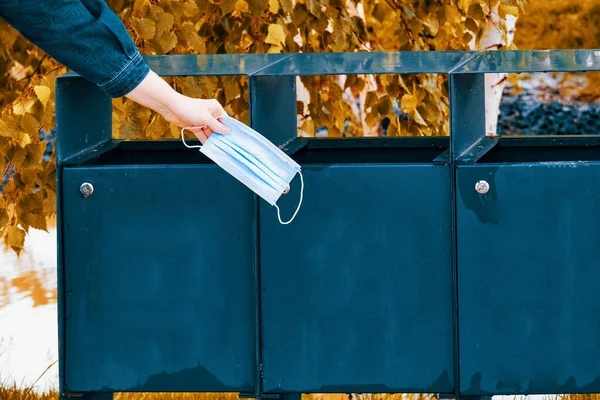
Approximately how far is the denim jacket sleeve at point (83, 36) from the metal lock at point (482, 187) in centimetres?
96

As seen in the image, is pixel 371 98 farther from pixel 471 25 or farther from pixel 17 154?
pixel 17 154

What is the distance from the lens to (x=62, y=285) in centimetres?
273

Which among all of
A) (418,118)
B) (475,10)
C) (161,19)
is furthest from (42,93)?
(475,10)

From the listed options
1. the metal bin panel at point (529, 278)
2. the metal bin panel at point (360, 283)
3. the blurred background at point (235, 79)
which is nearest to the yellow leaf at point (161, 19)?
the blurred background at point (235, 79)

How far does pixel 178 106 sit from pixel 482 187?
0.83 metres

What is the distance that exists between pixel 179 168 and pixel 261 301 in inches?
15.8

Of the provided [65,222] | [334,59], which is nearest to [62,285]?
[65,222]

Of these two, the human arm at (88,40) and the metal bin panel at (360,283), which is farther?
the metal bin panel at (360,283)

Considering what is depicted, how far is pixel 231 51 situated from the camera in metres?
4.10

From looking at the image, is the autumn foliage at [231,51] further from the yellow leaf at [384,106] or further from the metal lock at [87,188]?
the metal lock at [87,188]

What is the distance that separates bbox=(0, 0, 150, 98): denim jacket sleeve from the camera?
1.85 metres

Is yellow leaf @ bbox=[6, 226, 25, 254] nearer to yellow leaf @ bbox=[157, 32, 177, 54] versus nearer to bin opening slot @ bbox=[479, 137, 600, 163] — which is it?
yellow leaf @ bbox=[157, 32, 177, 54]

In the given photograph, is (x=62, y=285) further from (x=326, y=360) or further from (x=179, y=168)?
(x=326, y=360)

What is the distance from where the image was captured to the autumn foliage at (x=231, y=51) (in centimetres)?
364
